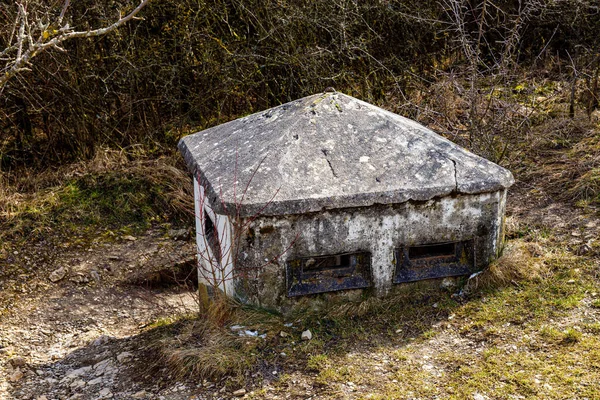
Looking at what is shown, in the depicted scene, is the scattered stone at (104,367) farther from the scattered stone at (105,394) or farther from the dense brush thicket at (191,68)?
the dense brush thicket at (191,68)

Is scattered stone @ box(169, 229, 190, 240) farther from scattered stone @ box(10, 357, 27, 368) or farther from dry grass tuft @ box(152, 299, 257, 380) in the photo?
dry grass tuft @ box(152, 299, 257, 380)

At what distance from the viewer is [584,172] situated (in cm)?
575

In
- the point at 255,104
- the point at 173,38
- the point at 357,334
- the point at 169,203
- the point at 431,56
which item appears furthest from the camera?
the point at 431,56

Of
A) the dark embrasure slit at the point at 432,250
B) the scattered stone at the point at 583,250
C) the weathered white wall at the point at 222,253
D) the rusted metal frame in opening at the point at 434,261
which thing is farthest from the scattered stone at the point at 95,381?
the scattered stone at the point at 583,250

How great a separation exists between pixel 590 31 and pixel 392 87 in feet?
8.44

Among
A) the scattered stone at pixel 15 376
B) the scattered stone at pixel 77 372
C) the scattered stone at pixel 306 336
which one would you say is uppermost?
the scattered stone at pixel 306 336

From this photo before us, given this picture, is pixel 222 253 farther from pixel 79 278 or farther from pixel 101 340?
pixel 79 278

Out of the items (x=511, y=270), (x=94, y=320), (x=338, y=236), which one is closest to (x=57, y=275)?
(x=94, y=320)

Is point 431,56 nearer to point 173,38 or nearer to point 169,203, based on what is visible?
point 173,38

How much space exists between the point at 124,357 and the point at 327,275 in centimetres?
140

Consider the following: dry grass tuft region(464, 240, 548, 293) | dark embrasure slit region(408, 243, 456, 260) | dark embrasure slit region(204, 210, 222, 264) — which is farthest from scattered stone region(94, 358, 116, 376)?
dry grass tuft region(464, 240, 548, 293)

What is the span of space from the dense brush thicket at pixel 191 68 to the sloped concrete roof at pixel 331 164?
273cm

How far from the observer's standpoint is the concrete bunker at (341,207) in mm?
3803

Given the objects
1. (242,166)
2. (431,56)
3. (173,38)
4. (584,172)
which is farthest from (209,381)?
(431,56)
